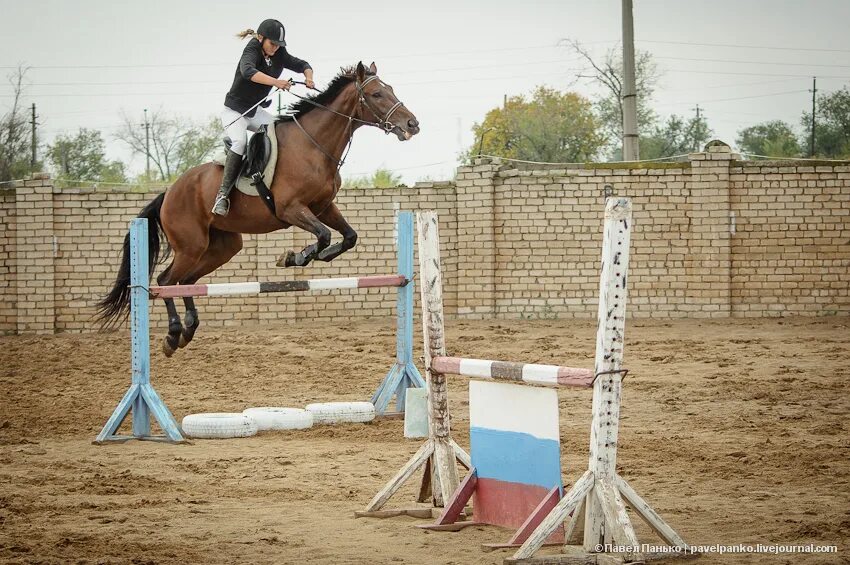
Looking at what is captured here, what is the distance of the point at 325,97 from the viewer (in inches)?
366

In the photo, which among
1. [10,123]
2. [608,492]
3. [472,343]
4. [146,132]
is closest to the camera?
[608,492]

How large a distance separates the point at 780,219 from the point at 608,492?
13.6 metres

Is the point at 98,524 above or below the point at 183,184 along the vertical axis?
below

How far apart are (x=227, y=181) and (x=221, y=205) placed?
23cm

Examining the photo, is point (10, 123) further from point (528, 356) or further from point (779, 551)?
point (779, 551)

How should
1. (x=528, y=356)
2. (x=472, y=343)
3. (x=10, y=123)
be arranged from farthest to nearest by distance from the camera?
(x=10, y=123) → (x=472, y=343) → (x=528, y=356)

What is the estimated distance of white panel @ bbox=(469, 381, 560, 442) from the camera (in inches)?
194

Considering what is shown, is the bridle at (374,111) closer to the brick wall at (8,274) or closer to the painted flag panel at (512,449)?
the painted flag panel at (512,449)

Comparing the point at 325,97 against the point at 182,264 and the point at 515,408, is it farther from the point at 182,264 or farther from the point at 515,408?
the point at 515,408

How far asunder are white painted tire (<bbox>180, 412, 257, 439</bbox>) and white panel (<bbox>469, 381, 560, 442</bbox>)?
3613 millimetres

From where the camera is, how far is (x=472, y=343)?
14.4 metres

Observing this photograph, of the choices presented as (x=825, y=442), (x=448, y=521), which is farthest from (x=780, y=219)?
(x=448, y=521)

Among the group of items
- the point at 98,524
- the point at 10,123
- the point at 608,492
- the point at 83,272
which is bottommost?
the point at 98,524

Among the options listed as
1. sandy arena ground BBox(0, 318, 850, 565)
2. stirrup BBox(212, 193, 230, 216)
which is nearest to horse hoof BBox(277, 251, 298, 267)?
stirrup BBox(212, 193, 230, 216)
